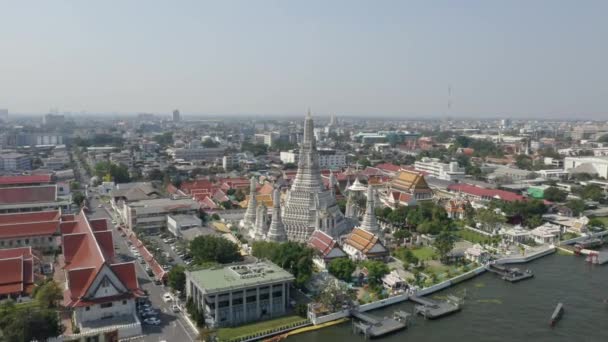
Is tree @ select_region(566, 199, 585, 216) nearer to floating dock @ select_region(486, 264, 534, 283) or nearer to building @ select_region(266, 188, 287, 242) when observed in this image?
floating dock @ select_region(486, 264, 534, 283)

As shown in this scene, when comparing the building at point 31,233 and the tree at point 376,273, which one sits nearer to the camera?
the tree at point 376,273

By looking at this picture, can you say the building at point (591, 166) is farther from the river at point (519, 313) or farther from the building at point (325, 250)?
the building at point (325, 250)

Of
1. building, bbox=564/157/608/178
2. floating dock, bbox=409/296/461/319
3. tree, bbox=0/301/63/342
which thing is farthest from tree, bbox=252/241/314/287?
building, bbox=564/157/608/178

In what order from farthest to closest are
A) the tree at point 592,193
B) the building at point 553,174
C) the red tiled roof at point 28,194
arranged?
the building at point 553,174 < the tree at point 592,193 < the red tiled roof at point 28,194

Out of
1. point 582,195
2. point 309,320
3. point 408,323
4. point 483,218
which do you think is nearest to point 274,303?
point 309,320

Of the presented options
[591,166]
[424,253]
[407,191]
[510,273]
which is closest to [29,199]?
[424,253]

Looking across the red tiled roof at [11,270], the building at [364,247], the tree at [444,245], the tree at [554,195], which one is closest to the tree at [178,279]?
the red tiled roof at [11,270]
